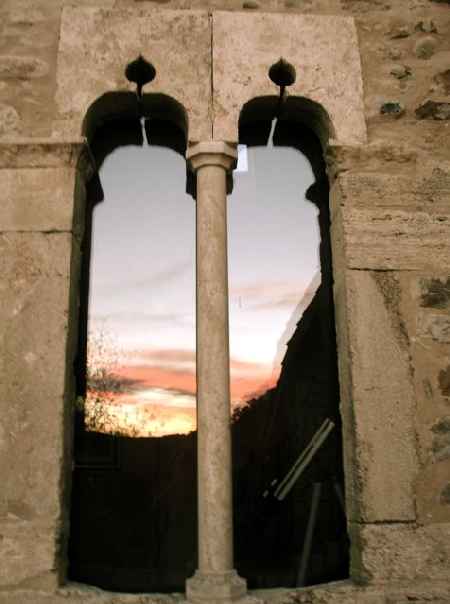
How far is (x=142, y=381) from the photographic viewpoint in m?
2.98

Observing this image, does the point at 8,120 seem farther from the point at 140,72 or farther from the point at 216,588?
the point at 216,588

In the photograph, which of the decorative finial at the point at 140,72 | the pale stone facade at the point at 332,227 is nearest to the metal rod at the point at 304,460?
the pale stone facade at the point at 332,227

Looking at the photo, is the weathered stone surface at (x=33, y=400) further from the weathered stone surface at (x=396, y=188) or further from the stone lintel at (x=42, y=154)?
the weathered stone surface at (x=396, y=188)

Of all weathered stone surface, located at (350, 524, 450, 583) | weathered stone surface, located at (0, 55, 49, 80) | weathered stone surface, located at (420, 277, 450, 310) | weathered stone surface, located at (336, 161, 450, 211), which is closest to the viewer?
weathered stone surface, located at (350, 524, 450, 583)

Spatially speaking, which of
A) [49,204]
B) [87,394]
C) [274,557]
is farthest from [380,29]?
[274,557]

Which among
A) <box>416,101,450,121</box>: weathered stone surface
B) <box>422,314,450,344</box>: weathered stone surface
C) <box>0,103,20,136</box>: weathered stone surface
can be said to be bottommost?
<box>422,314,450,344</box>: weathered stone surface

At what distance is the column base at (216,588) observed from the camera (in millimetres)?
2350

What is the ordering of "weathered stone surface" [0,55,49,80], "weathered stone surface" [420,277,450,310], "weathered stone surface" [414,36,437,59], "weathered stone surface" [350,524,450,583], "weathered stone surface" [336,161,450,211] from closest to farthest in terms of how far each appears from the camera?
"weathered stone surface" [350,524,450,583], "weathered stone surface" [420,277,450,310], "weathered stone surface" [336,161,450,211], "weathered stone surface" [0,55,49,80], "weathered stone surface" [414,36,437,59]

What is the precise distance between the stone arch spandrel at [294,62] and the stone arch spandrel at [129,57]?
8 centimetres

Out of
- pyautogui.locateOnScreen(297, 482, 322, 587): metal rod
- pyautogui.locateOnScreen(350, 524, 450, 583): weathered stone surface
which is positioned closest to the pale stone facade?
pyautogui.locateOnScreen(350, 524, 450, 583): weathered stone surface

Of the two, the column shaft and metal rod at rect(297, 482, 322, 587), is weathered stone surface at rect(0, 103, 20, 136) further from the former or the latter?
metal rod at rect(297, 482, 322, 587)

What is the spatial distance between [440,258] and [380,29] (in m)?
1.37

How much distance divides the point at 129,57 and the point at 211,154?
2.43ft

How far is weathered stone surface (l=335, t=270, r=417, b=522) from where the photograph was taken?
2.53 m
